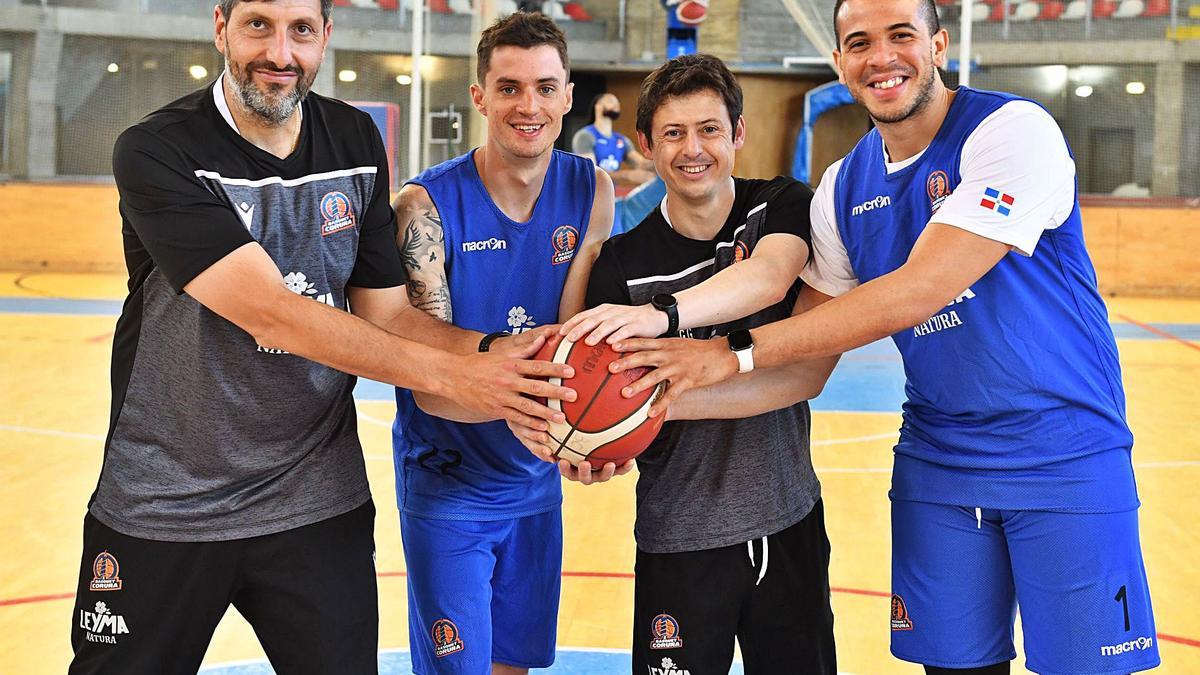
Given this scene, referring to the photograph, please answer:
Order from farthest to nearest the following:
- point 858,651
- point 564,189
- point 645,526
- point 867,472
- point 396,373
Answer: point 867,472, point 858,651, point 564,189, point 645,526, point 396,373

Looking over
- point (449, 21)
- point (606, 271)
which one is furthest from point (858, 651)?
point (449, 21)

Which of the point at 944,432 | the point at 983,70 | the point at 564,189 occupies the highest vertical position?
the point at 983,70

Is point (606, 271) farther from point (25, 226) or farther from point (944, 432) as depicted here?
point (25, 226)

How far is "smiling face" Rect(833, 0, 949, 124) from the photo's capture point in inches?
112

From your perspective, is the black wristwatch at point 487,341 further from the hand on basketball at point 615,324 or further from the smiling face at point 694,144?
the smiling face at point 694,144

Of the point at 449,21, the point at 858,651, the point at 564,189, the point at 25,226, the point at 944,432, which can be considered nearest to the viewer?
the point at 944,432

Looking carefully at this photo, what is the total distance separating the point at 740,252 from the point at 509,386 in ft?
2.43

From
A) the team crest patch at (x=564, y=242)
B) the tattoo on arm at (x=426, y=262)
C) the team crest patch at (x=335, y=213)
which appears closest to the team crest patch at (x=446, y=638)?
the tattoo on arm at (x=426, y=262)

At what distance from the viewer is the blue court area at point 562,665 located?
4203 mm

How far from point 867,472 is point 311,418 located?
4.72 m

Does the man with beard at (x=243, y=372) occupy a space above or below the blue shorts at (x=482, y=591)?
above

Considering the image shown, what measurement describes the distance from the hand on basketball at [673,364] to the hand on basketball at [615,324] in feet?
0.08

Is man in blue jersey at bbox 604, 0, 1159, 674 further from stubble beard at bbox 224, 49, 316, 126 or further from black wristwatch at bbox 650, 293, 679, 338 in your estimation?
stubble beard at bbox 224, 49, 316, 126

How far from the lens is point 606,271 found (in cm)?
325
